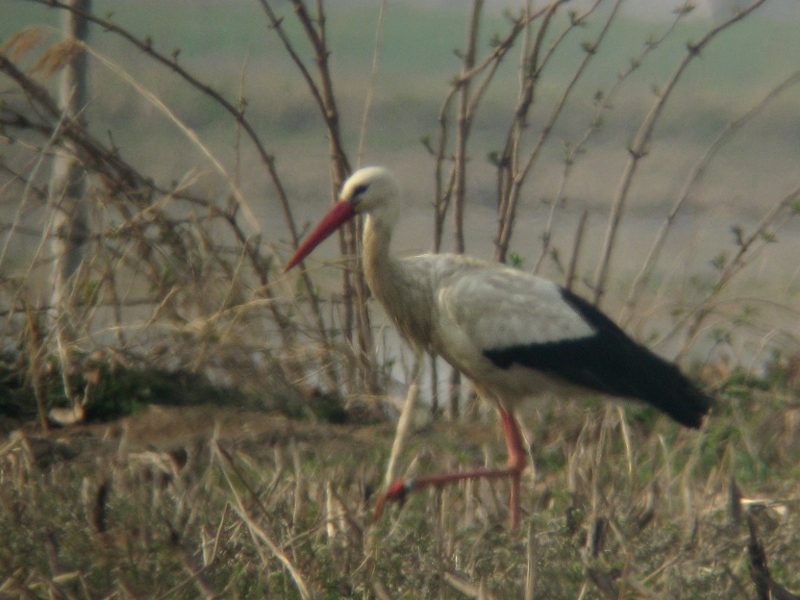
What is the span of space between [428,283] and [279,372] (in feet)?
3.14

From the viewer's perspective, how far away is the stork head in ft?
12.4

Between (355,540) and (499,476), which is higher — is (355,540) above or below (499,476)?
above

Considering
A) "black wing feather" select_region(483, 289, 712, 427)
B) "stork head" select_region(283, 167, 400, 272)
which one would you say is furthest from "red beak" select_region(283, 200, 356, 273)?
"black wing feather" select_region(483, 289, 712, 427)

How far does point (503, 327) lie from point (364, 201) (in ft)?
2.04

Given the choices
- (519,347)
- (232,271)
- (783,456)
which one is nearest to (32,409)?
(232,271)

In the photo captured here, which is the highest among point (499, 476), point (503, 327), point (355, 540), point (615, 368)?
point (503, 327)

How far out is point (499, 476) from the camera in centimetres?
351

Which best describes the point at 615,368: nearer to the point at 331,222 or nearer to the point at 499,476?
the point at 499,476

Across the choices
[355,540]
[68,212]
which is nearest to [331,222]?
[68,212]

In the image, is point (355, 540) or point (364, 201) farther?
point (364, 201)

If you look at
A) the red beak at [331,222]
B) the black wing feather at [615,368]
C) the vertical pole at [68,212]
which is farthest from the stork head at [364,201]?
the vertical pole at [68,212]

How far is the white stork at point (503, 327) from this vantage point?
3.63 metres

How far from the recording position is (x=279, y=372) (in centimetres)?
448

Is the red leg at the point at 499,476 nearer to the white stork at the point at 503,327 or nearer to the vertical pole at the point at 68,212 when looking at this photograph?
the white stork at the point at 503,327
